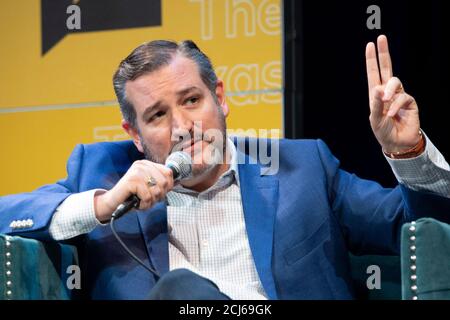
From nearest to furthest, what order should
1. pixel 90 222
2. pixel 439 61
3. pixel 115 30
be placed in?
1. pixel 90 222
2. pixel 439 61
3. pixel 115 30

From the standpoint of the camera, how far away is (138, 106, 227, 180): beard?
254 cm

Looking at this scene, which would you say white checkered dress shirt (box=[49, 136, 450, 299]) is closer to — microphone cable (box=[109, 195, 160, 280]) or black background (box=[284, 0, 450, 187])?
microphone cable (box=[109, 195, 160, 280])

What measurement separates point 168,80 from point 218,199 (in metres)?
0.36

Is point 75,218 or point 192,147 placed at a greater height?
point 192,147

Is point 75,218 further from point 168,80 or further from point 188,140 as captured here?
point 168,80

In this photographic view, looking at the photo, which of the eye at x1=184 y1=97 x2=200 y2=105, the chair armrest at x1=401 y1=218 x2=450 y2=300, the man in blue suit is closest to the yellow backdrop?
the man in blue suit

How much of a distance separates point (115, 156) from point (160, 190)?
491 mm

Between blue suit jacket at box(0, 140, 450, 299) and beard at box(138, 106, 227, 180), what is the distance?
10 cm

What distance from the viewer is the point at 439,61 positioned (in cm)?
326

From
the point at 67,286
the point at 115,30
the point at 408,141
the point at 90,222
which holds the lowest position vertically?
the point at 67,286

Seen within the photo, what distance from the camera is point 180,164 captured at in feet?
7.75

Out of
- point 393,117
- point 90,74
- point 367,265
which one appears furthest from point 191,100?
point 90,74

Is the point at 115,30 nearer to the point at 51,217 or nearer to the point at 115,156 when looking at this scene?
the point at 115,156
